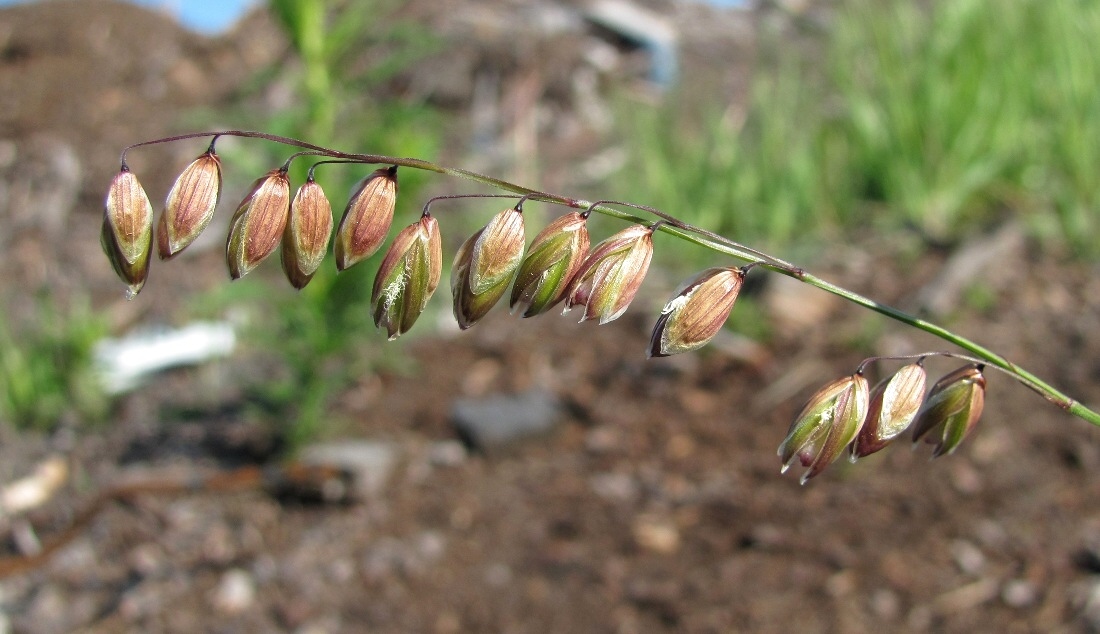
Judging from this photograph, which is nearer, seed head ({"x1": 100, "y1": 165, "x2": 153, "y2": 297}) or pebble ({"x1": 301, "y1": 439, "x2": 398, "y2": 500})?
seed head ({"x1": 100, "y1": 165, "x2": 153, "y2": 297})

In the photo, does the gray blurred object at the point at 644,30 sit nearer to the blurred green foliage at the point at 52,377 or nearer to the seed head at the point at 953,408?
the blurred green foliage at the point at 52,377

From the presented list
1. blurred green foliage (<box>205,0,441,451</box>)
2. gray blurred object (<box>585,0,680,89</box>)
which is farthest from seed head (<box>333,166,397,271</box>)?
gray blurred object (<box>585,0,680,89</box>)

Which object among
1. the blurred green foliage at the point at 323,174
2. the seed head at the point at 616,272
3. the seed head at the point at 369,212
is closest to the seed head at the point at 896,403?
the seed head at the point at 616,272

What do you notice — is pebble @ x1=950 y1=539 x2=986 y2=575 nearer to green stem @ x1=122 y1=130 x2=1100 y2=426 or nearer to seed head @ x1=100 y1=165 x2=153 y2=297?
green stem @ x1=122 y1=130 x2=1100 y2=426

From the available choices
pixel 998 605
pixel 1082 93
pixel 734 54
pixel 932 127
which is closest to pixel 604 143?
pixel 734 54

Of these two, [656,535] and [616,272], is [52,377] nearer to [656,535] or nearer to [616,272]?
[656,535]

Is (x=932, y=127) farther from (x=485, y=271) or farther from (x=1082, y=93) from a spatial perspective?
(x=485, y=271)
